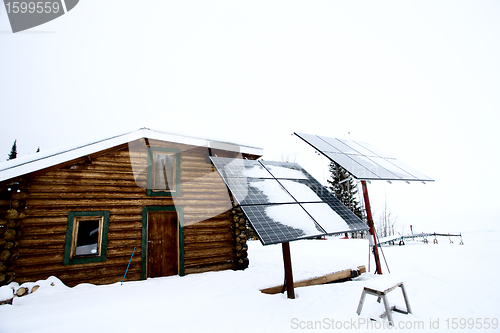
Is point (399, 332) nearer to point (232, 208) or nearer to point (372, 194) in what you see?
point (232, 208)

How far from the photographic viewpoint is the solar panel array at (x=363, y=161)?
5.31 metres

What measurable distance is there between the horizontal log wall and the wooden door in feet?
1.30

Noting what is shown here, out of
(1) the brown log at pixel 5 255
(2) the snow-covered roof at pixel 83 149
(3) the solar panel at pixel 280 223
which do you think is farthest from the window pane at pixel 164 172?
(3) the solar panel at pixel 280 223

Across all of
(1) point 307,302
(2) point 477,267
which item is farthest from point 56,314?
(2) point 477,267

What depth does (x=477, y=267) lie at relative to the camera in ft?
22.1

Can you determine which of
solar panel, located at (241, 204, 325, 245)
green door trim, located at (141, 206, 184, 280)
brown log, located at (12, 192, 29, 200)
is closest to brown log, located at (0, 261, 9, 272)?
brown log, located at (12, 192, 29, 200)

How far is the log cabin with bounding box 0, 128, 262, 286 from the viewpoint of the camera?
6309mm

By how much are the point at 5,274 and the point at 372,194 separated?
36.8 metres

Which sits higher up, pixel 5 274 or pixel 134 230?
pixel 134 230

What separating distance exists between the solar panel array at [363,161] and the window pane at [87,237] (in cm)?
766

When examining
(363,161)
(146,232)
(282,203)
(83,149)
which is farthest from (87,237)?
(363,161)

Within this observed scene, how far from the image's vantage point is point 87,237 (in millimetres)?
7785

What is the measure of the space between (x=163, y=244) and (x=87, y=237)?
259cm

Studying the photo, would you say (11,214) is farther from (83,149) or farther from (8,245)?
(83,149)
